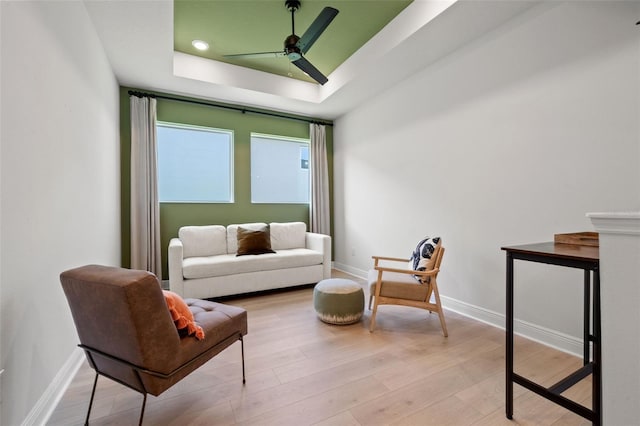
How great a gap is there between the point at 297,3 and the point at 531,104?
90.7 inches

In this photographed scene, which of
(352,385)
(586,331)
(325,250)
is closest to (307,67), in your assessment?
(325,250)

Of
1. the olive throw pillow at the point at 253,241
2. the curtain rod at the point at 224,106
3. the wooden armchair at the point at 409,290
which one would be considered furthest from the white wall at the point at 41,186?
the wooden armchair at the point at 409,290

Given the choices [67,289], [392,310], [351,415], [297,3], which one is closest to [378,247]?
[392,310]

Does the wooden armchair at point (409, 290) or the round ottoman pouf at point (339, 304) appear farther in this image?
the round ottoman pouf at point (339, 304)

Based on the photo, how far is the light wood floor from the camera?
1453mm

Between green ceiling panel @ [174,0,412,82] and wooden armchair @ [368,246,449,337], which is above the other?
green ceiling panel @ [174,0,412,82]

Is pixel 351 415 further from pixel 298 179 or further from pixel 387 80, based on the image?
pixel 298 179

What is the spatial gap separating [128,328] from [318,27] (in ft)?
8.27

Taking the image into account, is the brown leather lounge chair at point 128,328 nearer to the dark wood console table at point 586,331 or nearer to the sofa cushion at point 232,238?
the dark wood console table at point 586,331

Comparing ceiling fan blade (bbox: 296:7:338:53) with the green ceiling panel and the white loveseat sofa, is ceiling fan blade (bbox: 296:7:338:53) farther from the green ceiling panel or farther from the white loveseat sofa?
the white loveseat sofa

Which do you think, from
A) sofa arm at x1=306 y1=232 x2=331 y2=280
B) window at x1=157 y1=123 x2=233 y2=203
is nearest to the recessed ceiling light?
window at x1=157 y1=123 x2=233 y2=203

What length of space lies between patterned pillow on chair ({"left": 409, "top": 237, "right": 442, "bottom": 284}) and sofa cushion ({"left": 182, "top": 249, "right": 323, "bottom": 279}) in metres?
1.58

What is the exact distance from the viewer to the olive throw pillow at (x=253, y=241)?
378 cm

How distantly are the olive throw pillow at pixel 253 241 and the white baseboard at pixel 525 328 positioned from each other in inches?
→ 92.2
